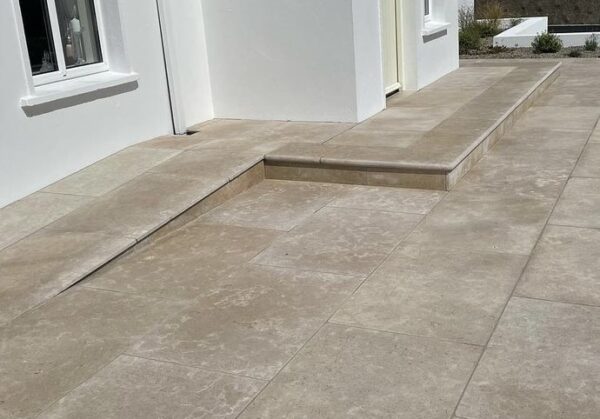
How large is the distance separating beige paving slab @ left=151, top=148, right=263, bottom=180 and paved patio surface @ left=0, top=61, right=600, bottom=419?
0.03 meters

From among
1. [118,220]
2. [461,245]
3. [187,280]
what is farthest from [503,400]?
[118,220]

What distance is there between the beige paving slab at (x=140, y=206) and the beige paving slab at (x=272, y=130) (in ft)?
5.12

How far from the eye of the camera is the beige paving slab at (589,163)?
690 cm

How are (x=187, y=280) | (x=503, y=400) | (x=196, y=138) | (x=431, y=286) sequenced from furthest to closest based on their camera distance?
(x=196, y=138)
(x=187, y=280)
(x=431, y=286)
(x=503, y=400)

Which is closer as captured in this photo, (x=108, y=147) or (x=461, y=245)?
(x=461, y=245)

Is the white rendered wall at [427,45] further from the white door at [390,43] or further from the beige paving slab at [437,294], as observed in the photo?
the beige paving slab at [437,294]

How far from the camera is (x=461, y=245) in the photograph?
539 cm

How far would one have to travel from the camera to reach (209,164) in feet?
23.5

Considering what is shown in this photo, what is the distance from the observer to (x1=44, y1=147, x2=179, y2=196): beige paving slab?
671 centimetres

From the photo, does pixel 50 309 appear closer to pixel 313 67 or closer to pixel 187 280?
pixel 187 280

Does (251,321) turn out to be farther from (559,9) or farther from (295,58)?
(559,9)

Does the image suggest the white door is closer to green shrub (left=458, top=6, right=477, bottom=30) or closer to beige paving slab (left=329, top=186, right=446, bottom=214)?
beige paving slab (left=329, top=186, right=446, bottom=214)

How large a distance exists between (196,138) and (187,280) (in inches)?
137

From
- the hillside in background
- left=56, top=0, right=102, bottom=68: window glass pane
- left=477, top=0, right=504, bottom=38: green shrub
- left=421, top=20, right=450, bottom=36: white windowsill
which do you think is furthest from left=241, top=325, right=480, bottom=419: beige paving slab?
the hillside in background
